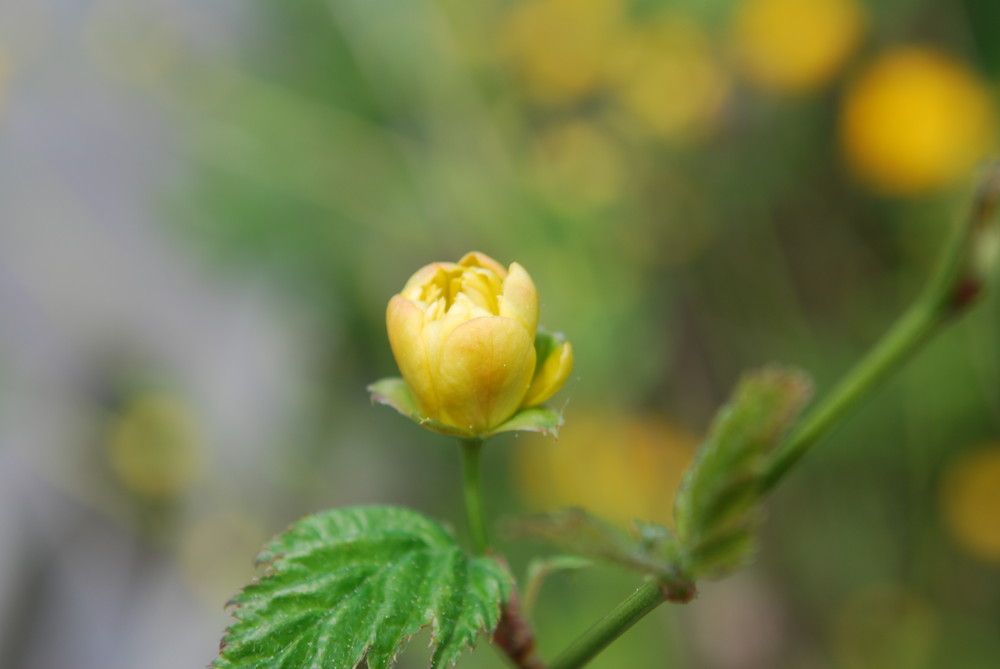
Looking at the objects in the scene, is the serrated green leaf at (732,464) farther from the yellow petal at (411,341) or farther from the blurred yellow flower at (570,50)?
the blurred yellow flower at (570,50)

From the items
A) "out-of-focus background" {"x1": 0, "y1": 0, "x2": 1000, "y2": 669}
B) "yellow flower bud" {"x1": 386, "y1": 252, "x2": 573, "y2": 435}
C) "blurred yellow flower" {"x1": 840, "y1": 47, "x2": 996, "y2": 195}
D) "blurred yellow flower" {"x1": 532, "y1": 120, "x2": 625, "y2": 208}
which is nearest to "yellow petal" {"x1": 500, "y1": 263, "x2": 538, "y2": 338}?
"yellow flower bud" {"x1": 386, "y1": 252, "x2": 573, "y2": 435}

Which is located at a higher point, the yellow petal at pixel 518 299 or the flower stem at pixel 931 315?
the yellow petal at pixel 518 299


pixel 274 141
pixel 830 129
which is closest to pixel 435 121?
pixel 274 141

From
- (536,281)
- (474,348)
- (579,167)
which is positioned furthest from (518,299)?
(579,167)

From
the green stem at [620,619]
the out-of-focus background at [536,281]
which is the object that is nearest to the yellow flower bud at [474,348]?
the green stem at [620,619]

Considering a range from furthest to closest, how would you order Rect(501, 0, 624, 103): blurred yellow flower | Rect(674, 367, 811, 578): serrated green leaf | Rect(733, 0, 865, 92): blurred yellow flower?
1. Rect(501, 0, 624, 103): blurred yellow flower
2. Rect(733, 0, 865, 92): blurred yellow flower
3. Rect(674, 367, 811, 578): serrated green leaf

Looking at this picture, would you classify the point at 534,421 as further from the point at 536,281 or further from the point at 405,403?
the point at 536,281

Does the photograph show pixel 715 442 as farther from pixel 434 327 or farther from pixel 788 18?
pixel 788 18

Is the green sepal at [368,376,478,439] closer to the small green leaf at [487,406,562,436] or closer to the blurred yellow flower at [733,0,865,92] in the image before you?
the small green leaf at [487,406,562,436]
